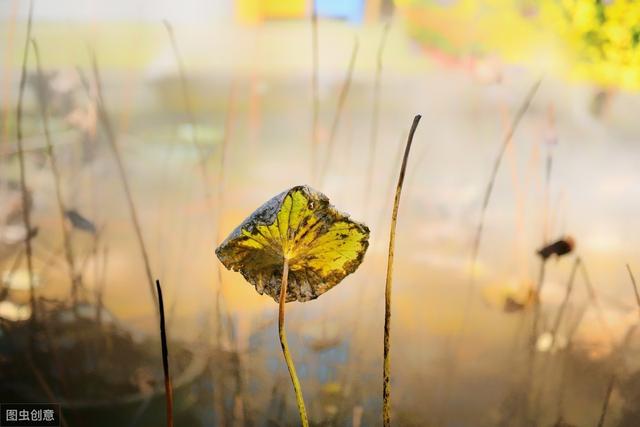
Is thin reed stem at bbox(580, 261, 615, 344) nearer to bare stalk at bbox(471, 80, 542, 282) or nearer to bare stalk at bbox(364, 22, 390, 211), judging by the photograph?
bare stalk at bbox(471, 80, 542, 282)

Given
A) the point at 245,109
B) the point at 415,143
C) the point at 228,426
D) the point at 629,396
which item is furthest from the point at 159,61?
the point at 629,396

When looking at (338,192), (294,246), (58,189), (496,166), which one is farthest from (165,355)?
(496,166)

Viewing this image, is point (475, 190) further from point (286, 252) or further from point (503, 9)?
point (286, 252)

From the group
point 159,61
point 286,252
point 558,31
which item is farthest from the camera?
point 159,61

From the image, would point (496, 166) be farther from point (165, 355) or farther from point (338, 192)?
point (165, 355)

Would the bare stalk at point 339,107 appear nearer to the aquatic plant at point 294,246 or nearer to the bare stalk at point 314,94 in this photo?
the bare stalk at point 314,94

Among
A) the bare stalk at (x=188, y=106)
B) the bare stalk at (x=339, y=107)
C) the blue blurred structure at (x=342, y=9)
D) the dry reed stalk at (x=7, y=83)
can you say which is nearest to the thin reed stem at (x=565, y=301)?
the bare stalk at (x=339, y=107)
